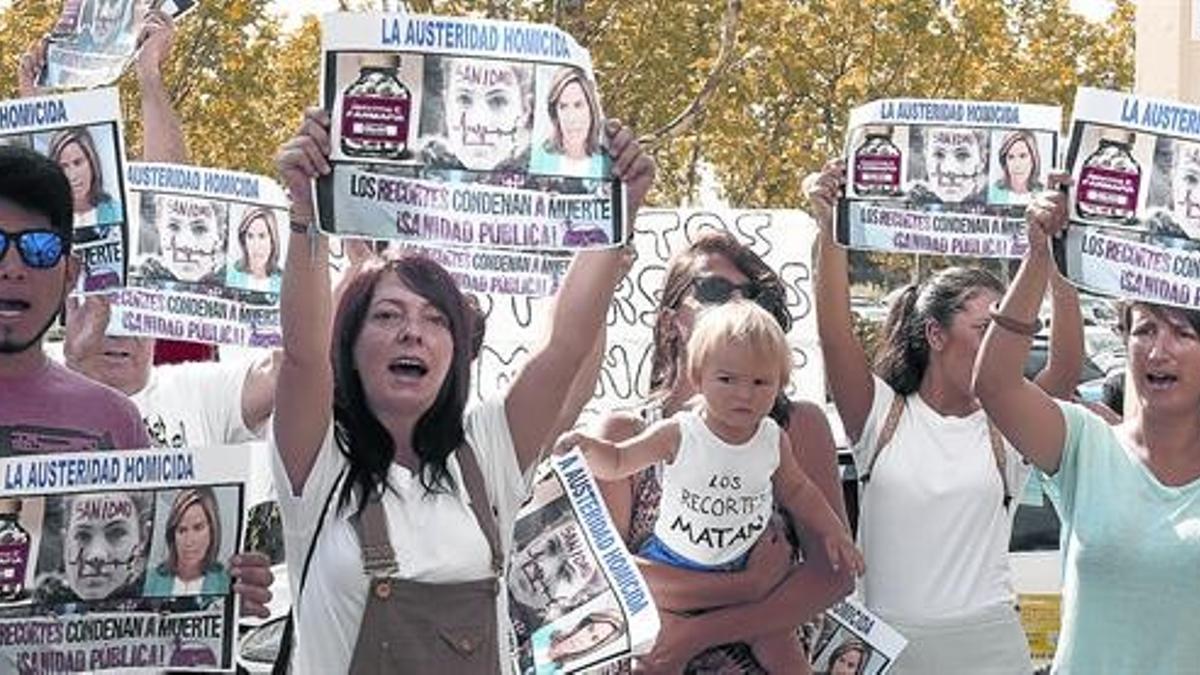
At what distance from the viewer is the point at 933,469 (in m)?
6.18

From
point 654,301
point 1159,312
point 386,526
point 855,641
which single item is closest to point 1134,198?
point 1159,312

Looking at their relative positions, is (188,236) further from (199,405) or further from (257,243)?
(199,405)

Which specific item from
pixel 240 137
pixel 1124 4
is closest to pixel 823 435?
pixel 240 137

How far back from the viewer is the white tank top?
5.63 metres

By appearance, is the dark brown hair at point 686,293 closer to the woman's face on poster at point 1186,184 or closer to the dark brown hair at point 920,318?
the dark brown hair at point 920,318

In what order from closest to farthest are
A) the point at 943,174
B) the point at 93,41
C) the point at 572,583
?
the point at 572,583 → the point at 943,174 → the point at 93,41

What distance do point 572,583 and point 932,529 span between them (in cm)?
124

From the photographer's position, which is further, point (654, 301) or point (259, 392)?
point (654, 301)

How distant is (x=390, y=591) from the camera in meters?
4.52

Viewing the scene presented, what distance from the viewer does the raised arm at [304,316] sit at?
4531 mm

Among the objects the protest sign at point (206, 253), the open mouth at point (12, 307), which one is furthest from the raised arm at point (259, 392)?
the open mouth at point (12, 307)

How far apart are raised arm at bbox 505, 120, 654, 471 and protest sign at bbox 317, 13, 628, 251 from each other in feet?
0.14

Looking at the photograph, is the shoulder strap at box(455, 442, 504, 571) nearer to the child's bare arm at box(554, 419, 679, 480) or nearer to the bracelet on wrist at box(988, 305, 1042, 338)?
the child's bare arm at box(554, 419, 679, 480)

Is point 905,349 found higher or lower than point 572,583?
higher
